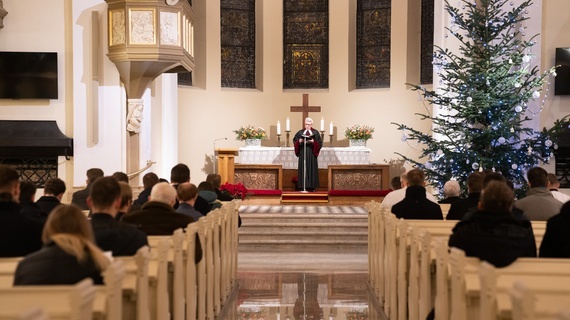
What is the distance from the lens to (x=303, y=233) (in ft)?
44.2

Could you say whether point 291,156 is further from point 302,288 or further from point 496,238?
point 496,238

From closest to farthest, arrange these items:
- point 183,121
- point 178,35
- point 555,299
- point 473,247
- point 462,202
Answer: point 555,299 → point 473,247 → point 462,202 → point 178,35 → point 183,121

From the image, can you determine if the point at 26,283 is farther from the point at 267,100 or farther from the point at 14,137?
the point at 267,100

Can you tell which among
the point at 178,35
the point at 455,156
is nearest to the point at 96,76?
the point at 178,35

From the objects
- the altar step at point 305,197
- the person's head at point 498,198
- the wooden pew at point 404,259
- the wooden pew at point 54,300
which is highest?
the person's head at point 498,198

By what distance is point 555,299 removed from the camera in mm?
3588

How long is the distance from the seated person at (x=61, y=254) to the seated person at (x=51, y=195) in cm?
346

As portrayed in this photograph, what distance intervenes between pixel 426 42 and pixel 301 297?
12.7 m

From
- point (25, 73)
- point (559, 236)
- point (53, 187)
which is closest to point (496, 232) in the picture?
point (559, 236)

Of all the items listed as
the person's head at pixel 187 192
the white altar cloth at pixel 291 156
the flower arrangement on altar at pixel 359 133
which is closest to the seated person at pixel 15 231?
the person's head at pixel 187 192

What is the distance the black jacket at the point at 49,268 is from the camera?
382 centimetres

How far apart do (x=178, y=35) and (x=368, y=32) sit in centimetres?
954

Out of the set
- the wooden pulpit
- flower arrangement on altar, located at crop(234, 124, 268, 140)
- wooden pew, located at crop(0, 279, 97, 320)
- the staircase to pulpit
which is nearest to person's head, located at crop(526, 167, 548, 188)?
wooden pew, located at crop(0, 279, 97, 320)

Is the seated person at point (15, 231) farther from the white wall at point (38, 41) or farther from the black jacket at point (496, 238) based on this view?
the white wall at point (38, 41)
